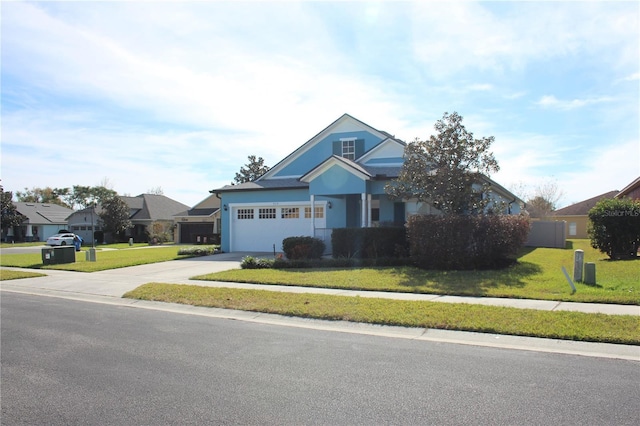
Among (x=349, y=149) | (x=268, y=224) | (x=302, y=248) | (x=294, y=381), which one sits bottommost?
(x=294, y=381)

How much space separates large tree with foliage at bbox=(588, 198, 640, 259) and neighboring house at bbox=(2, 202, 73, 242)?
5415cm

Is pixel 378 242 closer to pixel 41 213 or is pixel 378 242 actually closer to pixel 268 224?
pixel 268 224

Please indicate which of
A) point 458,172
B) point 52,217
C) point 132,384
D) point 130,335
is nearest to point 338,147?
point 458,172

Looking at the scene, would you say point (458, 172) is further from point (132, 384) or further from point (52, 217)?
point (52, 217)

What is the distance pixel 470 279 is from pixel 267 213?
13.2m

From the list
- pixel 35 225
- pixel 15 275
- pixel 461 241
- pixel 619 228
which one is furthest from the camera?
pixel 35 225

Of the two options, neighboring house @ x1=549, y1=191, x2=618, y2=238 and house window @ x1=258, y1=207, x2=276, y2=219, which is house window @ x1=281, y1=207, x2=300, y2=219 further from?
neighboring house @ x1=549, y1=191, x2=618, y2=238

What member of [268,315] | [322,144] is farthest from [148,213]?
[268,315]

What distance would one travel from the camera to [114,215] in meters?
44.7

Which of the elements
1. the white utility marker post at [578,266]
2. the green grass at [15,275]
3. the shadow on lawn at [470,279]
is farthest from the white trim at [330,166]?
the green grass at [15,275]

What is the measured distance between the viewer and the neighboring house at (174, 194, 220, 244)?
3841 cm

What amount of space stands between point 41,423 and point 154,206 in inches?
1924

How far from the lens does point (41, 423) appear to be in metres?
4.34

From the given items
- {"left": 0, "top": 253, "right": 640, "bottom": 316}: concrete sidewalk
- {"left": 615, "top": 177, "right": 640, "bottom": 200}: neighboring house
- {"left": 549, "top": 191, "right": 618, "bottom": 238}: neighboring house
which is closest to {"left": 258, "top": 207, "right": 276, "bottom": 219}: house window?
{"left": 0, "top": 253, "right": 640, "bottom": 316}: concrete sidewalk
